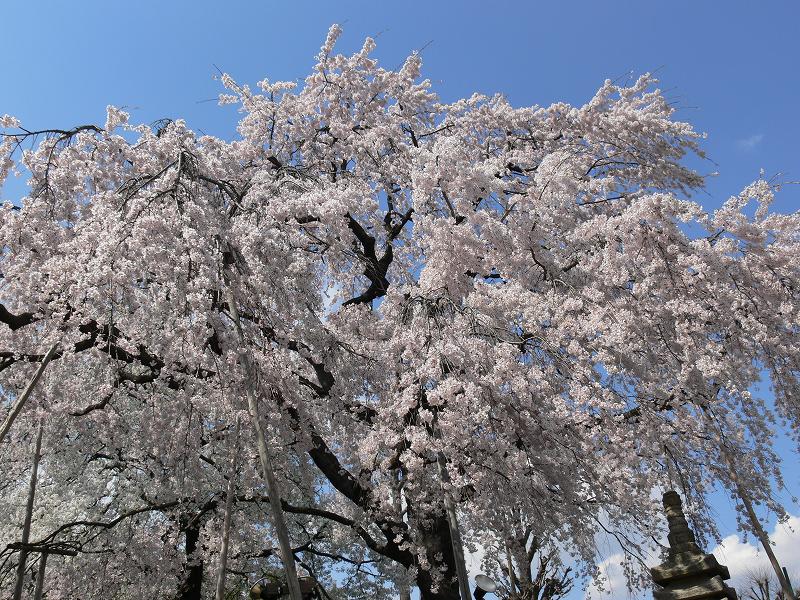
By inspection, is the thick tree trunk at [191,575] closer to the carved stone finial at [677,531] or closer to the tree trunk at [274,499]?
the tree trunk at [274,499]

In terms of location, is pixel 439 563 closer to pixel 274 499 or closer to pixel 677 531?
pixel 677 531

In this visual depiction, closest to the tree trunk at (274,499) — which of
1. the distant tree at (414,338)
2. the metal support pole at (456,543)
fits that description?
A: the distant tree at (414,338)

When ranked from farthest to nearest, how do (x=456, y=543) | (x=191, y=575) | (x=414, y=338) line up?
(x=191, y=575), (x=414, y=338), (x=456, y=543)

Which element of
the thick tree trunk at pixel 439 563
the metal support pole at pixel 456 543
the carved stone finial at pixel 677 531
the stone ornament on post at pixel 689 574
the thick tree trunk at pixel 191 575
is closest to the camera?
the stone ornament on post at pixel 689 574

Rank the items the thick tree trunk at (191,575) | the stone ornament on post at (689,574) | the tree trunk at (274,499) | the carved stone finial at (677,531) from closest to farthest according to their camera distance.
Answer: the tree trunk at (274,499)
the stone ornament on post at (689,574)
the carved stone finial at (677,531)
the thick tree trunk at (191,575)

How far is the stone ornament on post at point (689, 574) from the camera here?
225 inches

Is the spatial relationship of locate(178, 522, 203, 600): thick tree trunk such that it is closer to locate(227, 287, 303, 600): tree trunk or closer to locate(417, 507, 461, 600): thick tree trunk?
locate(417, 507, 461, 600): thick tree trunk

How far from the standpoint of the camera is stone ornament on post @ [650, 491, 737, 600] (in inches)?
225

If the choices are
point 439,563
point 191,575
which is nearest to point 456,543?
point 439,563

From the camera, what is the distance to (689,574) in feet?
19.0

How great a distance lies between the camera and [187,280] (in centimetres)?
641

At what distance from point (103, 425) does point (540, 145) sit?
9252 millimetres

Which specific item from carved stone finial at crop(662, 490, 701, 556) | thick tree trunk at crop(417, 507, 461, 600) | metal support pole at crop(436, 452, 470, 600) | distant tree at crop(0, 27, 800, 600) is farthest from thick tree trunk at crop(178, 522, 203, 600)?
carved stone finial at crop(662, 490, 701, 556)

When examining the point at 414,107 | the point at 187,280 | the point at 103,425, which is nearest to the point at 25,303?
the point at 103,425
